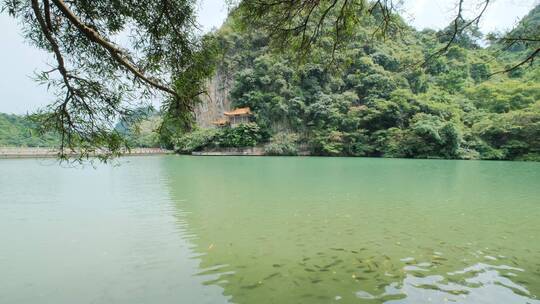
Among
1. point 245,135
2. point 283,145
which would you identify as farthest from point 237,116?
point 283,145

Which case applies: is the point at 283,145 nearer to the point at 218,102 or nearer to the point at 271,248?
the point at 218,102

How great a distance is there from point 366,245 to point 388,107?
26.7m

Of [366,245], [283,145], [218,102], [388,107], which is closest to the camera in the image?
[366,245]

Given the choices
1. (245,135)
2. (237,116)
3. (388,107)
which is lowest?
(245,135)

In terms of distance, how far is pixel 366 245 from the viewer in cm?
496

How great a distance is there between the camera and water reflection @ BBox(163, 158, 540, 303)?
134 inches

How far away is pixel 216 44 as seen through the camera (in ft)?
9.68

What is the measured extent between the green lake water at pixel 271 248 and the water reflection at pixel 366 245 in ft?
0.06

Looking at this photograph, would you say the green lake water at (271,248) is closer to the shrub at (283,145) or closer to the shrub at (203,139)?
the shrub at (283,145)

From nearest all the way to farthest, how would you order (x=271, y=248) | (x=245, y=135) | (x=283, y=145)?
1. (x=271, y=248)
2. (x=283, y=145)
3. (x=245, y=135)

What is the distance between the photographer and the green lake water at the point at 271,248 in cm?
343

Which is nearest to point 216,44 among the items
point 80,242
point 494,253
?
point 80,242

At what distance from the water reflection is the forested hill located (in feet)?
52.5

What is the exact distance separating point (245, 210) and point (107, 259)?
134 inches
